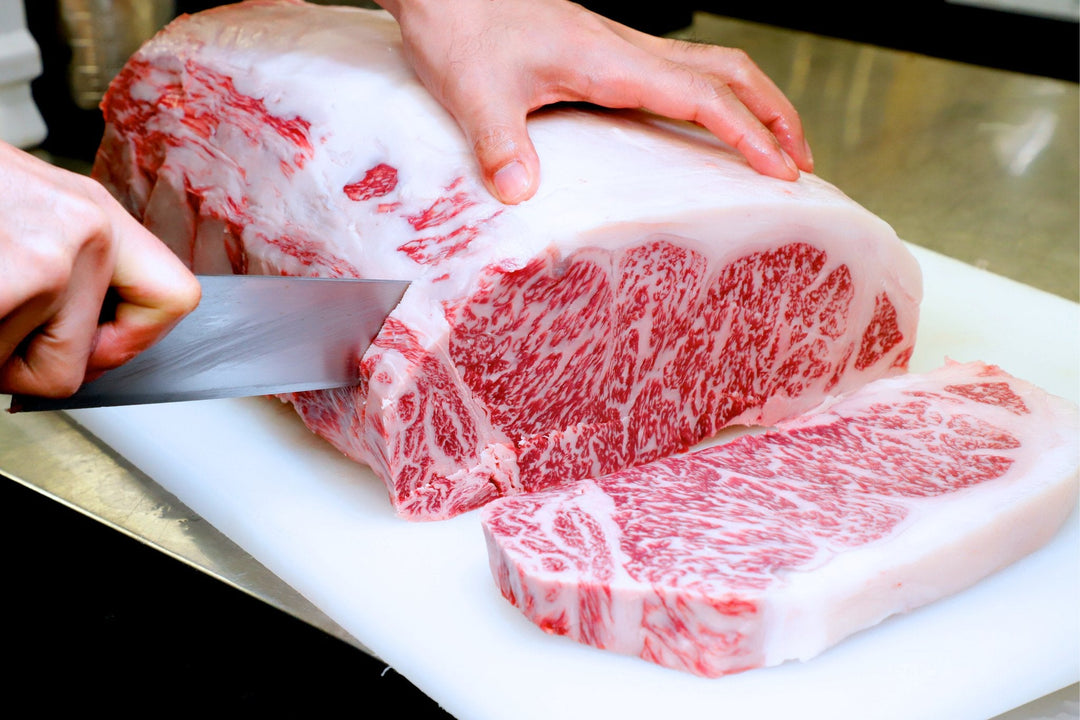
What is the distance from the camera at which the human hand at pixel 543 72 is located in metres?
1.73

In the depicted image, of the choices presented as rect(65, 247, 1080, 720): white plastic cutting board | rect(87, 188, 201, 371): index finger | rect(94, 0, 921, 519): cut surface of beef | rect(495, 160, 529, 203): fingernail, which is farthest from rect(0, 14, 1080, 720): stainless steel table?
rect(495, 160, 529, 203): fingernail

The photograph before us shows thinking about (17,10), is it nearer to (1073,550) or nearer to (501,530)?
(501,530)

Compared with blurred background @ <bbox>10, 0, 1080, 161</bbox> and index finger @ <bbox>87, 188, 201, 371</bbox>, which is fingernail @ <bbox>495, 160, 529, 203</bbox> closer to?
index finger @ <bbox>87, 188, 201, 371</bbox>

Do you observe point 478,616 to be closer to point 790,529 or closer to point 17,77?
point 790,529

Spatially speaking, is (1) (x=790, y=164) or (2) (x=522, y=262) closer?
(2) (x=522, y=262)

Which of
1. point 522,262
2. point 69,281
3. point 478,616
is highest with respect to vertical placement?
point 69,281

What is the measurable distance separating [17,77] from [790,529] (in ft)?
7.41

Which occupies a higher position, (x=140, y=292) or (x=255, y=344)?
(x=140, y=292)

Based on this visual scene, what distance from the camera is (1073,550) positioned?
1648mm

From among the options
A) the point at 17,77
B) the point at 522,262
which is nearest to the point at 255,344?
the point at 522,262

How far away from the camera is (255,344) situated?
1.58 m

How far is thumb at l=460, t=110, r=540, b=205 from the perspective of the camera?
162 centimetres

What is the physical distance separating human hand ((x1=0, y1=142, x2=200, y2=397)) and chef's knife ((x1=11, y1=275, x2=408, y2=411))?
22cm

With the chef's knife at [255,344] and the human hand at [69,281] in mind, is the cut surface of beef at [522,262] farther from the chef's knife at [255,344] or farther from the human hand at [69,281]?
the human hand at [69,281]
